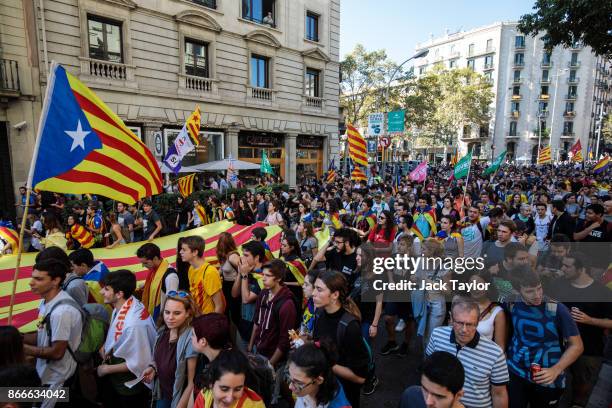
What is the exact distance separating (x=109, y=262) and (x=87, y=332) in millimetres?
2482

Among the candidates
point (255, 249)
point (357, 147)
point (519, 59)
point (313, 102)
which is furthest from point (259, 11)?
point (519, 59)

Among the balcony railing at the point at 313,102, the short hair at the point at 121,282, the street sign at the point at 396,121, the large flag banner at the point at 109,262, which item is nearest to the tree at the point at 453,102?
the balcony railing at the point at 313,102

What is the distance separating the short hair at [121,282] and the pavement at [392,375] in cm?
273

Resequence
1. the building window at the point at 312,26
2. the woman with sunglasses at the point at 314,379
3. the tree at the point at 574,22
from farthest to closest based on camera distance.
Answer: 1. the building window at the point at 312,26
2. the tree at the point at 574,22
3. the woman with sunglasses at the point at 314,379

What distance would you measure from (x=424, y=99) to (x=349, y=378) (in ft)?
134

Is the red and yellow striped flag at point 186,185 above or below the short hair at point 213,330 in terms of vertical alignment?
above

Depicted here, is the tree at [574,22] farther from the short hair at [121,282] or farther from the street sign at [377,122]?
the short hair at [121,282]

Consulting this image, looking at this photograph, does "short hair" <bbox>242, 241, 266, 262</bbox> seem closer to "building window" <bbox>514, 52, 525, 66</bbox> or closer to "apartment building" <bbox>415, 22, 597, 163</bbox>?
"apartment building" <bbox>415, 22, 597, 163</bbox>

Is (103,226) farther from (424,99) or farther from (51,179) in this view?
(424,99)

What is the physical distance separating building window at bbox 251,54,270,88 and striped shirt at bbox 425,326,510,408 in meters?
19.4

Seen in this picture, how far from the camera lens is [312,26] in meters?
23.0

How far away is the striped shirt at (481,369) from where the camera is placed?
2.57m

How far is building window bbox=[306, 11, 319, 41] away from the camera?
22.7 meters

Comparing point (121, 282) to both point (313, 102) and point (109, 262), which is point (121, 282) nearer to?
point (109, 262)
